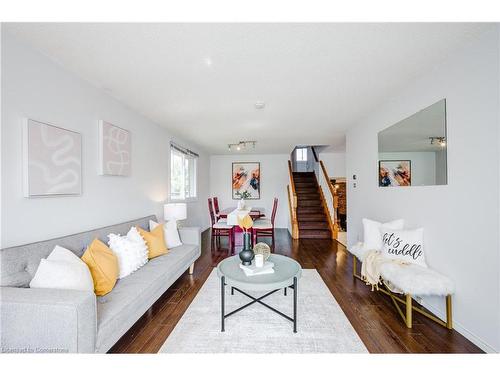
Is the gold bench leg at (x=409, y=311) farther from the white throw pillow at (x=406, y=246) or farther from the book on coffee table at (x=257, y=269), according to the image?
→ the book on coffee table at (x=257, y=269)

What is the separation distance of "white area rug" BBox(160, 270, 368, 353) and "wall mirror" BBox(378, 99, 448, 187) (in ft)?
5.24

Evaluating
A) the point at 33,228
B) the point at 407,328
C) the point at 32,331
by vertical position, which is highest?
the point at 33,228

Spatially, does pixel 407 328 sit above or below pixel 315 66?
below

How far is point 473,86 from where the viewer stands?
5.42 ft

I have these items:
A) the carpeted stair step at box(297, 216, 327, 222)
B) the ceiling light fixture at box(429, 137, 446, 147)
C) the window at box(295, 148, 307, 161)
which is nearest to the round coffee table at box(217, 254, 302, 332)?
the ceiling light fixture at box(429, 137, 446, 147)

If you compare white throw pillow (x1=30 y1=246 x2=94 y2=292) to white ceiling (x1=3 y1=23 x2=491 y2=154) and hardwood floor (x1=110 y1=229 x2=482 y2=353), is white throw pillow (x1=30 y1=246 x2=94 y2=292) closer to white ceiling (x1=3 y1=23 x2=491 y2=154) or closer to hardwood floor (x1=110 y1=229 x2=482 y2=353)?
hardwood floor (x1=110 y1=229 x2=482 y2=353)

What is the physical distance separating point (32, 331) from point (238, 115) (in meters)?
2.99

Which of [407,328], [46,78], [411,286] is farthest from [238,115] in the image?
[407,328]

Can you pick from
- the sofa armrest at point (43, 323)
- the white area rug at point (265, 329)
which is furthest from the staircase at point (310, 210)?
the sofa armrest at point (43, 323)

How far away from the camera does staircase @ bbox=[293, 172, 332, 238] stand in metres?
5.27

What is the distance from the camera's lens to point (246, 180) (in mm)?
6973

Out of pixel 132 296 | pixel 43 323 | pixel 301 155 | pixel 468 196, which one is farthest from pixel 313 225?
pixel 301 155
